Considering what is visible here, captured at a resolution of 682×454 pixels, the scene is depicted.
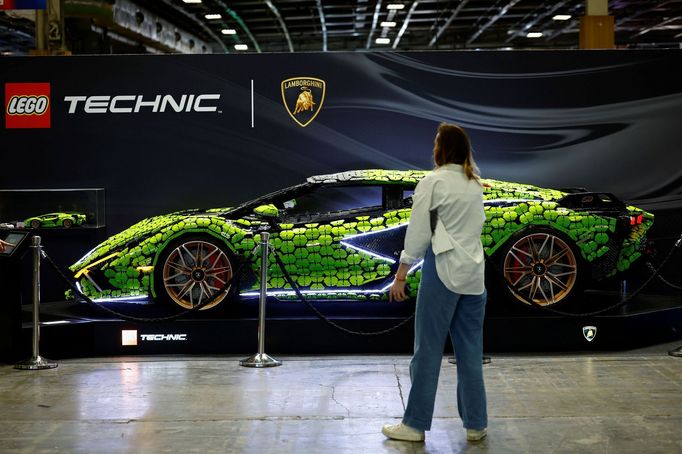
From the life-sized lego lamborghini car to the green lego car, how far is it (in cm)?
108

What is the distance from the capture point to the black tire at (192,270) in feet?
24.7

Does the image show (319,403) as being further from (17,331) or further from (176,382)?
(17,331)

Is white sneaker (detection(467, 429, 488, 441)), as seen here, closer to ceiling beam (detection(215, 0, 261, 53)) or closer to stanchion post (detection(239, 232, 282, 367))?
stanchion post (detection(239, 232, 282, 367))

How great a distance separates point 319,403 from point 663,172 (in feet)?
Result: 15.5

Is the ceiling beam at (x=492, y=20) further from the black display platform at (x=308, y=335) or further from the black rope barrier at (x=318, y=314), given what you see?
the black rope barrier at (x=318, y=314)

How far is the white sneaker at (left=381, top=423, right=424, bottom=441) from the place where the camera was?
→ 4.75m

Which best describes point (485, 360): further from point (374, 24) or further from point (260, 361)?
point (374, 24)

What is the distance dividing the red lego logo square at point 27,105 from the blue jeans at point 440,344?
17.7ft

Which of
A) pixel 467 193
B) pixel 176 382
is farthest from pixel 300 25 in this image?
pixel 467 193

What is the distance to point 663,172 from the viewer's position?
8.79 meters

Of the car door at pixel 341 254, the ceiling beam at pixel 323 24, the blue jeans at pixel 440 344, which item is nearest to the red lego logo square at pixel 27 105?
the car door at pixel 341 254

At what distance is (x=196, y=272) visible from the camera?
758 cm

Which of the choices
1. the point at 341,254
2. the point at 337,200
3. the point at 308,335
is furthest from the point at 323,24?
the point at 308,335

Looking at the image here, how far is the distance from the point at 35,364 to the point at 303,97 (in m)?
3.49
